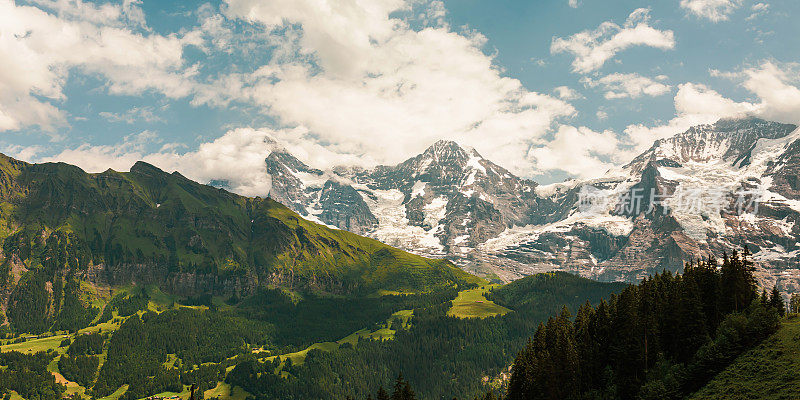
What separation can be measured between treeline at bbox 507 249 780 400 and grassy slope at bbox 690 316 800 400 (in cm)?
271

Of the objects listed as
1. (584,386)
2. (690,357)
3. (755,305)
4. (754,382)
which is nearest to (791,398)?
(754,382)

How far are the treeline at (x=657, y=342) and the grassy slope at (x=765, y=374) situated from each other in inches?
107

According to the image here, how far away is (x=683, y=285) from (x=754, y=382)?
1362 inches

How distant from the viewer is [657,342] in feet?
321

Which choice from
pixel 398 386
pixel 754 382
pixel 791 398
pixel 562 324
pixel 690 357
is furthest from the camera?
pixel 562 324

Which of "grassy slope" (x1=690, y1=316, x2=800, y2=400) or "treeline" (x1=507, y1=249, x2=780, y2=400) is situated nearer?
"grassy slope" (x1=690, y1=316, x2=800, y2=400)

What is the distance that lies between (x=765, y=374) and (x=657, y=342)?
24.2m

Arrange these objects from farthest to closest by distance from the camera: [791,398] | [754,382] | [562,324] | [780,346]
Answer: [562,324]
[780,346]
[754,382]
[791,398]

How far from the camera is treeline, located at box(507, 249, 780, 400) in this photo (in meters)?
85.0

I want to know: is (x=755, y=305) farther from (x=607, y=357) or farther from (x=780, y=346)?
(x=607, y=357)

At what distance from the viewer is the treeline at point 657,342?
279 ft

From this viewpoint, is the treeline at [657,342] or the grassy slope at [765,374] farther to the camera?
the treeline at [657,342]

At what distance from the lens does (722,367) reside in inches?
3290

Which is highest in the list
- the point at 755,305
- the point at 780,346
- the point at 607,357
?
the point at 755,305
